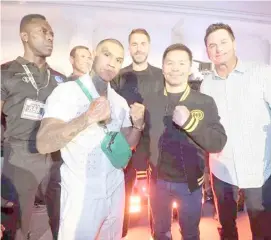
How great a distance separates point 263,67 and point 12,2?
1.47m

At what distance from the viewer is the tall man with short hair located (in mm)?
1461

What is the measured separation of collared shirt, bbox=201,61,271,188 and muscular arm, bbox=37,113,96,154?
2.48ft

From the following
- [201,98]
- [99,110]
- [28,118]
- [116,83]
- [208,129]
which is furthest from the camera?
[116,83]

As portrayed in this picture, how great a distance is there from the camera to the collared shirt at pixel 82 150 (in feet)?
4.03

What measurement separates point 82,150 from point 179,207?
1.98ft

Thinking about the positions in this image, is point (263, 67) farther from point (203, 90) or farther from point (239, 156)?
point (239, 156)

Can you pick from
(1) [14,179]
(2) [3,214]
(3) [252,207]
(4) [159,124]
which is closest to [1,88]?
(1) [14,179]

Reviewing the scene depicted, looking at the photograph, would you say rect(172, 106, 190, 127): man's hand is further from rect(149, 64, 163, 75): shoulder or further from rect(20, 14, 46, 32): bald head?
rect(20, 14, 46, 32): bald head

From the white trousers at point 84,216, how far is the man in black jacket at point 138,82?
0.44 m

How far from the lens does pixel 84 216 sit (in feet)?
4.05

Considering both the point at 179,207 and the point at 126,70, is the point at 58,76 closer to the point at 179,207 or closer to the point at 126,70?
the point at 126,70

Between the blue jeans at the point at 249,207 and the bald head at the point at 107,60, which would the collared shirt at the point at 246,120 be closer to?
the blue jeans at the point at 249,207


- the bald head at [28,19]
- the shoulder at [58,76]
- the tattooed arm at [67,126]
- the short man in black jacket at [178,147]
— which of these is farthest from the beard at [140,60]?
the tattooed arm at [67,126]

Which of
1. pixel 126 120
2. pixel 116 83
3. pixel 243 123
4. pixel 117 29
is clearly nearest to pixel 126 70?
pixel 116 83
